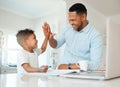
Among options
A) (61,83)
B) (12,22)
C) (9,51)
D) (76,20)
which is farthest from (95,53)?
(12,22)

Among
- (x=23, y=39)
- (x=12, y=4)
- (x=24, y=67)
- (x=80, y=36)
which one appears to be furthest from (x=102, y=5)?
(x=12, y=4)

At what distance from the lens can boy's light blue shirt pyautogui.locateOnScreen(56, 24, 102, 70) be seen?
60.6 inches

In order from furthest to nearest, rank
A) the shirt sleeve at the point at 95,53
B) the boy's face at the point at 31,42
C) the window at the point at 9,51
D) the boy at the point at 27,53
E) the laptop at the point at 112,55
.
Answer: the window at the point at 9,51 → the boy's face at the point at 31,42 → the shirt sleeve at the point at 95,53 → the boy at the point at 27,53 → the laptop at the point at 112,55

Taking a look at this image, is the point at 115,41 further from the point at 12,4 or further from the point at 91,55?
the point at 12,4

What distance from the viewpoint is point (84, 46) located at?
161 centimetres

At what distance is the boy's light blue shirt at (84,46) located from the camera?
154cm

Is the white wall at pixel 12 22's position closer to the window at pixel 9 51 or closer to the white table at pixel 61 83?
the window at pixel 9 51

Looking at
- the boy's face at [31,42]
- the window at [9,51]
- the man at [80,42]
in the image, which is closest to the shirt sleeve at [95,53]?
the man at [80,42]

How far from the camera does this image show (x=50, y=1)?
3.93 m

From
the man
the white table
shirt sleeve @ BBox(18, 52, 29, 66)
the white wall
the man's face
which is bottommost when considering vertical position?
the white table

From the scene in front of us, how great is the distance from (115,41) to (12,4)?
359cm

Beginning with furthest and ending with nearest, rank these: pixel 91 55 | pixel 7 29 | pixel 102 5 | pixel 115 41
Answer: pixel 7 29, pixel 102 5, pixel 91 55, pixel 115 41

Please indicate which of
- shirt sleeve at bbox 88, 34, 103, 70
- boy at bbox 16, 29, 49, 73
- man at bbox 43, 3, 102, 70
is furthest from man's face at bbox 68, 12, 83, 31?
boy at bbox 16, 29, 49, 73

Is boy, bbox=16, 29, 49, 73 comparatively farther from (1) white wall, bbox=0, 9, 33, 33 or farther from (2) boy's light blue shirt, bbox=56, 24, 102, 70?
(1) white wall, bbox=0, 9, 33, 33
